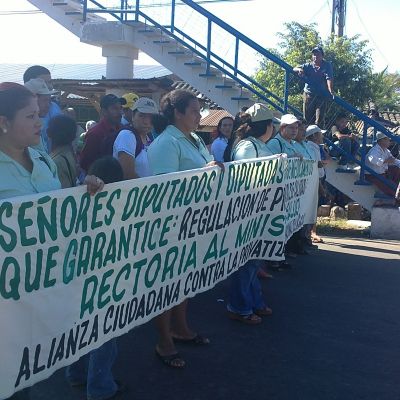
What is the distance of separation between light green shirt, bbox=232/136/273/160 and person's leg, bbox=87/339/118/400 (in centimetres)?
209

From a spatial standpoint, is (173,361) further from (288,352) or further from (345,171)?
(345,171)

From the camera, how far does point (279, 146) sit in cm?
600

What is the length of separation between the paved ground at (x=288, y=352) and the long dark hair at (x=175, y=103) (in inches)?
67.9

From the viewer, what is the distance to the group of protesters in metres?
2.82

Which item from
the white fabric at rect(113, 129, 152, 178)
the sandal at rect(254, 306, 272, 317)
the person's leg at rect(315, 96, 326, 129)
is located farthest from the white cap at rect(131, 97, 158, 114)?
the person's leg at rect(315, 96, 326, 129)

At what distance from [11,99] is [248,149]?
2.55 m

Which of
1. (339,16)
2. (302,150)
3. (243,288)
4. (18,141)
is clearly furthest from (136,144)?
(339,16)

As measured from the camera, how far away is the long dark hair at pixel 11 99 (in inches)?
109

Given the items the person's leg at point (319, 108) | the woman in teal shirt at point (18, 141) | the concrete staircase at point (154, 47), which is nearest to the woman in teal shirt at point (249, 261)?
the woman in teal shirt at point (18, 141)

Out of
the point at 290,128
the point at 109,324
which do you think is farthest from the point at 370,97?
the point at 109,324

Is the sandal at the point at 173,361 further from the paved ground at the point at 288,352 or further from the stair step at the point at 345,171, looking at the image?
the stair step at the point at 345,171

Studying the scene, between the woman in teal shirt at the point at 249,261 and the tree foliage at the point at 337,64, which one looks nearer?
the woman in teal shirt at the point at 249,261

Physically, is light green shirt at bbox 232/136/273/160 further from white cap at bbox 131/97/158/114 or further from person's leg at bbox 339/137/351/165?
person's leg at bbox 339/137/351/165

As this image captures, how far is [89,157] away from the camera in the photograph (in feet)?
17.1
